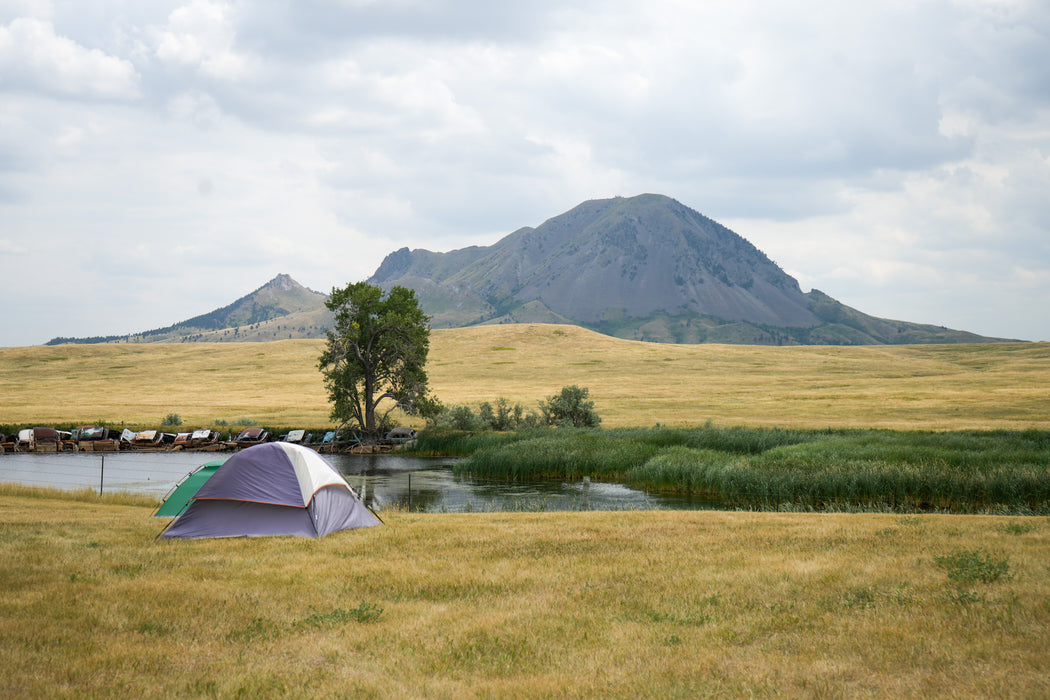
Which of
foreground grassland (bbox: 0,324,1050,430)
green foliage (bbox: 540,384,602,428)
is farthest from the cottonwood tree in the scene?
green foliage (bbox: 540,384,602,428)

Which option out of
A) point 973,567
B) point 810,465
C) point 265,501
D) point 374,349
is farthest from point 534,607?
point 374,349

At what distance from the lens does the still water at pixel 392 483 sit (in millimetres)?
31609

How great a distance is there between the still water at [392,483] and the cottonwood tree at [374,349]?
4819 mm

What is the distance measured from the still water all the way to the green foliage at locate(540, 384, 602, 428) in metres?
11.8

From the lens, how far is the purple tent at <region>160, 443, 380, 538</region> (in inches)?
739

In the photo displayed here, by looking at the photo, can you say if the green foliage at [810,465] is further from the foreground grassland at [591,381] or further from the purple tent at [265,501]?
the purple tent at [265,501]

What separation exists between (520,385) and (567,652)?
87612mm

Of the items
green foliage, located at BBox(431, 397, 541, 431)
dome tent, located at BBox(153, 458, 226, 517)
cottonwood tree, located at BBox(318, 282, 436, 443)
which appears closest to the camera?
dome tent, located at BBox(153, 458, 226, 517)

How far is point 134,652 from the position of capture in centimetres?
966

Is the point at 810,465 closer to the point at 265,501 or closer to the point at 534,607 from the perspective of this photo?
the point at 265,501

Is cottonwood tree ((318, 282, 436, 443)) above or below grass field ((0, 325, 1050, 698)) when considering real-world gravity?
above

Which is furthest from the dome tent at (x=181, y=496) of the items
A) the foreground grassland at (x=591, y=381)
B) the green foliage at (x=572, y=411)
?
the foreground grassland at (x=591, y=381)

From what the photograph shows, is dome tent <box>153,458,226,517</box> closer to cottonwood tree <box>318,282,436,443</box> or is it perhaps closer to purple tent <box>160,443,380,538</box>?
purple tent <box>160,443,380,538</box>

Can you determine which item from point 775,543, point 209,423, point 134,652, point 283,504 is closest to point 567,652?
point 134,652
